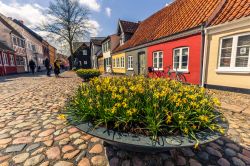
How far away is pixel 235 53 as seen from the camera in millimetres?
6004

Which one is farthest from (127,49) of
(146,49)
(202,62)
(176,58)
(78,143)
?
(78,143)

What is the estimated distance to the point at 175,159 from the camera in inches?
78.2

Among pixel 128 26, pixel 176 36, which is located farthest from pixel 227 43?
pixel 128 26

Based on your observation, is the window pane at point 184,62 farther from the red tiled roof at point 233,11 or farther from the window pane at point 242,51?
the window pane at point 242,51

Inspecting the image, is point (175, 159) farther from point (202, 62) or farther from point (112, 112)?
point (202, 62)

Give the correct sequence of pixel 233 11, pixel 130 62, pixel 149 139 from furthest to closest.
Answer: pixel 130 62 → pixel 233 11 → pixel 149 139

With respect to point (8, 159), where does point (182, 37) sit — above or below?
above

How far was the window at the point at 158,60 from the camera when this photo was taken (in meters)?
10.5

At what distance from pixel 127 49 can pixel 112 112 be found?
47.0 ft

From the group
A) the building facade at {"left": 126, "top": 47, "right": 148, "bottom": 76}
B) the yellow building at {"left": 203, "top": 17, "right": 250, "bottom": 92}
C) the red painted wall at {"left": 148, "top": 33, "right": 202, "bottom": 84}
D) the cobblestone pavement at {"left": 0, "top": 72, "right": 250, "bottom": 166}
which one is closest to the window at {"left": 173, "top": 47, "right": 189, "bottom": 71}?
the red painted wall at {"left": 148, "top": 33, "right": 202, "bottom": 84}

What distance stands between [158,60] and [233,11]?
5308mm

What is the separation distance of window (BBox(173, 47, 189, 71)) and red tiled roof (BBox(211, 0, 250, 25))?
2077 millimetres

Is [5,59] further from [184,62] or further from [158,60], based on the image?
[184,62]

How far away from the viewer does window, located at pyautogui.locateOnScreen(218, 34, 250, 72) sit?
18.9 ft
